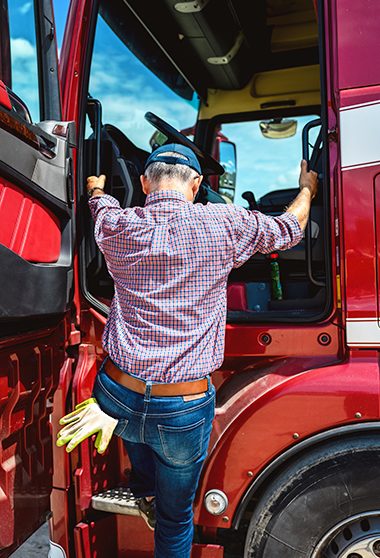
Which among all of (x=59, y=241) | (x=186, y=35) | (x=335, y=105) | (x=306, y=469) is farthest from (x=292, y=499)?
(x=186, y=35)

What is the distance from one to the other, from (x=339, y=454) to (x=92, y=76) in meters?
1.83

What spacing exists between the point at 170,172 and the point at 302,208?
0.47 meters

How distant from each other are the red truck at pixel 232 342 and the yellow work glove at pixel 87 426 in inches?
8.0

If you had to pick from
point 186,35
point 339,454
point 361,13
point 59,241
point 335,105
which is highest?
point 186,35

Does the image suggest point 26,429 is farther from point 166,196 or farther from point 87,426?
point 166,196

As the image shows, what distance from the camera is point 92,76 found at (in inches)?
91.0

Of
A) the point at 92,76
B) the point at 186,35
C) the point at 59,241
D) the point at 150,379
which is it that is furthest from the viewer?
the point at 186,35

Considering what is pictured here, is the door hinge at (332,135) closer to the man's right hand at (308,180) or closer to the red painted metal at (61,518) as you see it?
the man's right hand at (308,180)

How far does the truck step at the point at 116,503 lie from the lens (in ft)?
6.36

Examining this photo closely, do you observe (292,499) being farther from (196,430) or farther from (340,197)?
(340,197)

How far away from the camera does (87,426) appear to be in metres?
1.70

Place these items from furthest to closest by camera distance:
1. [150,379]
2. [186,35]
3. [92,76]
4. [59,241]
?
[186,35] < [92,76] < [59,241] < [150,379]

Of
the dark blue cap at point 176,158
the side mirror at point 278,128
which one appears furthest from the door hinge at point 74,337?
the side mirror at point 278,128

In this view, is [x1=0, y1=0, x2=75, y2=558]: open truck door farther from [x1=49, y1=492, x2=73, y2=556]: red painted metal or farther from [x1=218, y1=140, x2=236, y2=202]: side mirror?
[x1=218, y1=140, x2=236, y2=202]: side mirror
